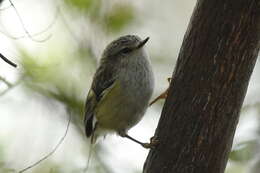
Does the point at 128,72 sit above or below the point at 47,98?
above

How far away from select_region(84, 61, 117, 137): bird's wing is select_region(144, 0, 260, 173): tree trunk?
4.28 feet

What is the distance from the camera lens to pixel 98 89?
5.05 meters

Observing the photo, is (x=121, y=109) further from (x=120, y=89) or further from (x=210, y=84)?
(x=210, y=84)

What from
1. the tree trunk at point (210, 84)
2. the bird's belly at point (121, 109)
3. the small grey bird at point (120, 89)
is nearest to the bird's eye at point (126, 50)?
the small grey bird at point (120, 89)

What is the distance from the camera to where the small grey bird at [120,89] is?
15.3 feet

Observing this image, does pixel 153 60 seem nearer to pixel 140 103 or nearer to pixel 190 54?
pixel 140 103

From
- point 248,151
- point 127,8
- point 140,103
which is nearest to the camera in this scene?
point 140,103

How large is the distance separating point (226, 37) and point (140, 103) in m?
1.34

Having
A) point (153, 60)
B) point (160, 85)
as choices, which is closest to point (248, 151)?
point (160, 85)

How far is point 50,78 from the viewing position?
585 cm

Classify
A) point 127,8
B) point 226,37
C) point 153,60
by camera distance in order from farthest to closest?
point 153,60, point 127,8, point 226,37

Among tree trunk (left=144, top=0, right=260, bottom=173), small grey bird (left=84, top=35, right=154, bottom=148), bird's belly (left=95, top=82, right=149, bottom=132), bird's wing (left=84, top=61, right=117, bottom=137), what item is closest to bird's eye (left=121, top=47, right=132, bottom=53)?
small grey bird (left=84, top=35, right=154, bottom=148)

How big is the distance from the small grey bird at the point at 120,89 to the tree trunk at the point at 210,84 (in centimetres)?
94

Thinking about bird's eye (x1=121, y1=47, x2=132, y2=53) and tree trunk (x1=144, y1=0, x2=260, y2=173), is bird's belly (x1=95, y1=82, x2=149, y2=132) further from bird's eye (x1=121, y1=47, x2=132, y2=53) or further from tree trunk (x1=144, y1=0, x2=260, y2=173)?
tree trunk (x1=144, y1=0, x2=260, y2=173)
